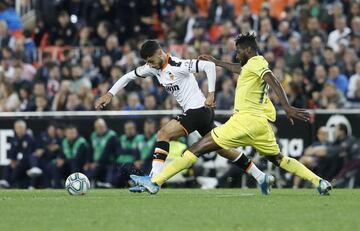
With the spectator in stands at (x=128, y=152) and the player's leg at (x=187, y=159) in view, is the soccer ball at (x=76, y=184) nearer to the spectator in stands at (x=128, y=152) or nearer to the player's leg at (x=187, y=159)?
the player's leg at (x=187, y=159)

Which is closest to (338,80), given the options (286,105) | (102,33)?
(102,33)

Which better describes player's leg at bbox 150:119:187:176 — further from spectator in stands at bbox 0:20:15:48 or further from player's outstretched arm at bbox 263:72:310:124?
spectator in stands at bbox 0:20:15:48

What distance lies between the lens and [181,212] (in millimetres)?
11859

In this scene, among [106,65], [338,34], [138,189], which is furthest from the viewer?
[106,65]

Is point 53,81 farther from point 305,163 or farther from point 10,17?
point 305,163

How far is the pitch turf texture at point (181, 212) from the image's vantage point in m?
10.4

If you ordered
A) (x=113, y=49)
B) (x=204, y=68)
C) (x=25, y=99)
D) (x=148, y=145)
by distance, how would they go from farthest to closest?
(x=113, y=49) < (x=25, y=99) < (x=148, y=145) < (x=204, y=68)

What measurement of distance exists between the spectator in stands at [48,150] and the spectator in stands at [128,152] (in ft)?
4.40

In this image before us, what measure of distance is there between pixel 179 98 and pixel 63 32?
39.1 ft

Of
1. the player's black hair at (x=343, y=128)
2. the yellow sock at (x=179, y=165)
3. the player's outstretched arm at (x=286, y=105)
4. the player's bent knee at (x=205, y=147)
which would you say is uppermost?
the player's outstretched arm at (x=286, y=105)

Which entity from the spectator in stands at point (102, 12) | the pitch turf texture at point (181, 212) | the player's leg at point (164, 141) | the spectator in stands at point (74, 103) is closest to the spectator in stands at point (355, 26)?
the spectator in stands at point (74, 103)

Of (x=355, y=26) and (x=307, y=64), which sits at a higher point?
(x=355, y=26)

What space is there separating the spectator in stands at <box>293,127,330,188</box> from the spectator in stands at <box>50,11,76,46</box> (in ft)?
27.0

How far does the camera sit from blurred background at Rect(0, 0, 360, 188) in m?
21.0
